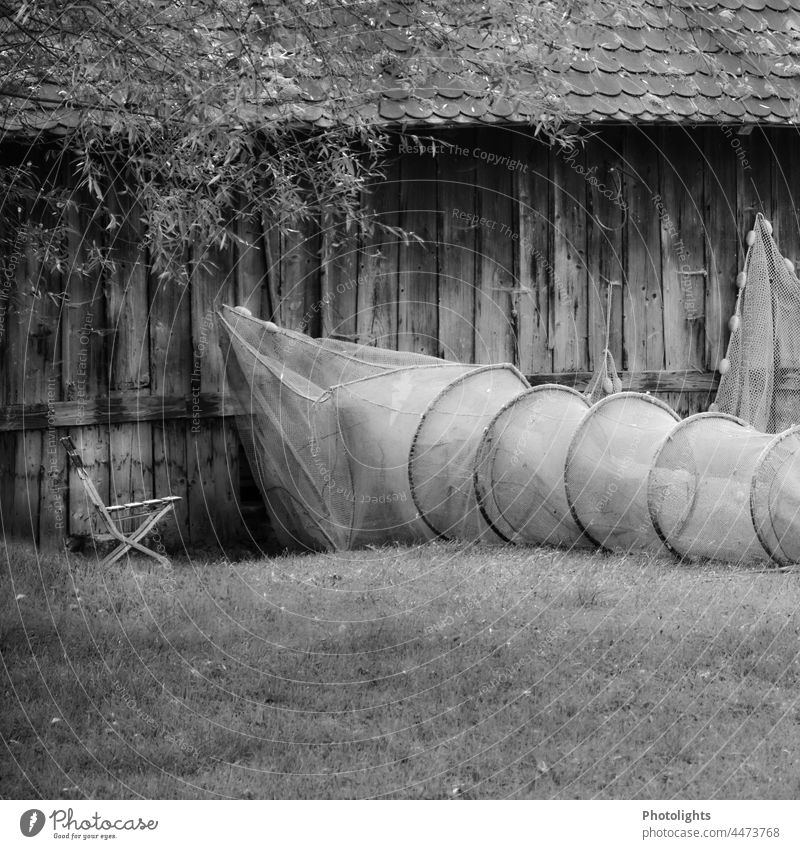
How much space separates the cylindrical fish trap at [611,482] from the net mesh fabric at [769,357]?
305 cm

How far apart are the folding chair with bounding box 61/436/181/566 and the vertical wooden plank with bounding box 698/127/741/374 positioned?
5681mm

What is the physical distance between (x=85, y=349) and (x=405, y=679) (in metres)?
4.63

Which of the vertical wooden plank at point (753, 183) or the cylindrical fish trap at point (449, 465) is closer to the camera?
the cylindrical fish trap at point (449, 465)

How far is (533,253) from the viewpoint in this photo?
1080cm

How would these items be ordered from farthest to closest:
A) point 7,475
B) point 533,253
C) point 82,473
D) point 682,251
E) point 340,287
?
point 682,251 < point 533,253 < point 340,287 < point 7,475 < point 82,473

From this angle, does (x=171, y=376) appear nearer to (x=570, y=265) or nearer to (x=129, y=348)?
(x=129, y=348)

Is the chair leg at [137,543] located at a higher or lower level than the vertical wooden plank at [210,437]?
lower

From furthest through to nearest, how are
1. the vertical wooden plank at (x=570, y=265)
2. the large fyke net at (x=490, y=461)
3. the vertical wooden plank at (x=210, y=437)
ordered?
the vertical wooden plank at (x=570, y=265)
the vertical wooden plank at (x=210, y=437)
the large fyke net at (x=490, y=461)

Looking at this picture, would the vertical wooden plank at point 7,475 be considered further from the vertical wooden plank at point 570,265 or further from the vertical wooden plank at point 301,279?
the vertical wooden plank at point 570,265

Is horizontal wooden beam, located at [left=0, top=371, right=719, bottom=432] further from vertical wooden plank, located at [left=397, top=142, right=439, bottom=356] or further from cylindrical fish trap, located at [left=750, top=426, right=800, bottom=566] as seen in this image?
cylindrical fish trap, located at [left=750, top=426, right=800, bottom=566]

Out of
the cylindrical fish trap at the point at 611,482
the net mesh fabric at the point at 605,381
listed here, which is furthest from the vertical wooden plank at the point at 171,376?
the net mesh fabric at the point at 605,381

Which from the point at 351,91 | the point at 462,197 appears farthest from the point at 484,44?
the point at 462,197

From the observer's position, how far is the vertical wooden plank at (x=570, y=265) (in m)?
10.9

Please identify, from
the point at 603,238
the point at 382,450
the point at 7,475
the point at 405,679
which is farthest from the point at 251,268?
the point at 405,679
